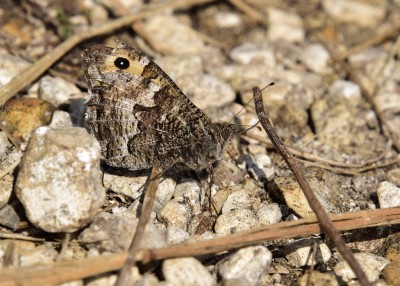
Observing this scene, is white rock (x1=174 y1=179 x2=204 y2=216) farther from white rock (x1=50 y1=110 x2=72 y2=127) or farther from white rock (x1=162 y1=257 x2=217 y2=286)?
white rock (x1=50 y1=110 x2=72 y2=127)

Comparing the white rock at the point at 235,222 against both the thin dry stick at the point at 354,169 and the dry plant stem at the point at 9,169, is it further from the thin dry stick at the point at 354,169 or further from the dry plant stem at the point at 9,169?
the dry plant stem at the point at 9,169

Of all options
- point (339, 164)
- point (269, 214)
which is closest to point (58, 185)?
point (269, 214)

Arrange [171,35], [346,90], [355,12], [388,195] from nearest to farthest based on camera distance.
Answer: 1. [388,195]
2. [346,90]
3. [171,35]
4. [355,12]

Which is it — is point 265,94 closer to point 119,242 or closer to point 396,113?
point 396,113

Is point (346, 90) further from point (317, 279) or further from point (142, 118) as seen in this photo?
Answer: point (317, 279)

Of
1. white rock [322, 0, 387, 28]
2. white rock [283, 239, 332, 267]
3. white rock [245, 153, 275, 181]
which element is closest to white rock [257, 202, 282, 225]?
white rock [283, 239, 332, 267]

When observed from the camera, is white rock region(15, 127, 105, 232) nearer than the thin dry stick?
Yes

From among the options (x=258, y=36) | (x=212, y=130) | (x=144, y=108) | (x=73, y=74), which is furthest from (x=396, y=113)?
(x=73, y=74)

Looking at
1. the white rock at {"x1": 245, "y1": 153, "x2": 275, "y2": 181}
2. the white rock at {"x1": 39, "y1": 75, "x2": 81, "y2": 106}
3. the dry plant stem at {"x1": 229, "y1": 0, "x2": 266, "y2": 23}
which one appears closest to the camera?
the white rock at {"x1": 245, "y1": 153, "x2": 275, "y2": 181}
